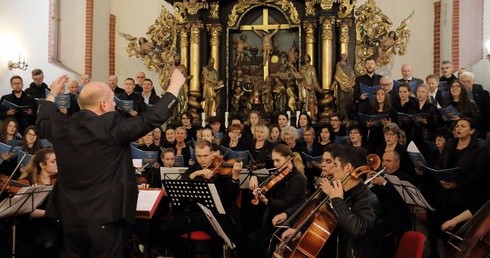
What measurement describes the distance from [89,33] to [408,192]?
10990 millimetres

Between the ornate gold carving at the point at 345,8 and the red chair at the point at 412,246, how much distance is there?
9998 mm

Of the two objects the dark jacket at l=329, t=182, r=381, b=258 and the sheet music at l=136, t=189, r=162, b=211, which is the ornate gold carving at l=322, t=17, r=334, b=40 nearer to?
the sheet music at l=136, t=189, r=162, b=211

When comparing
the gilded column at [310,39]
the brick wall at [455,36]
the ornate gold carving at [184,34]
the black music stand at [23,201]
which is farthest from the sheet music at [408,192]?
the ornate gold carving at [184,34]

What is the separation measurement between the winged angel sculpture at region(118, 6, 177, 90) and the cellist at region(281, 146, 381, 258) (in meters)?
10.6

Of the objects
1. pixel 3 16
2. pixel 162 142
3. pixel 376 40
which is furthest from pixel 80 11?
pixel 376 40

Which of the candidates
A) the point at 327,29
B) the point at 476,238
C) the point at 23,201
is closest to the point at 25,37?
the point at 327,29

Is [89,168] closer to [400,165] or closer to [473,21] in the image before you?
[400,165]

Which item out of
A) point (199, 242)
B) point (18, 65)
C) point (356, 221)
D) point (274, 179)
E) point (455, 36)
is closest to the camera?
point (356, 221)

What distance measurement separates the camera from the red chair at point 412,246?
162 inches

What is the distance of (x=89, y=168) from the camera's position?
152 inches

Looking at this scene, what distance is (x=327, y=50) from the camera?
13.6 metres

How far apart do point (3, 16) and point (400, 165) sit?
25.0 ft

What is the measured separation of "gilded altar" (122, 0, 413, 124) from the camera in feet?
44.7

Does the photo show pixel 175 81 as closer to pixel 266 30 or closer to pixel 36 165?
pixel 36 165
